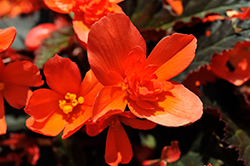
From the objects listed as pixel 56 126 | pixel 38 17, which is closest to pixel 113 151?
pixel 56 126

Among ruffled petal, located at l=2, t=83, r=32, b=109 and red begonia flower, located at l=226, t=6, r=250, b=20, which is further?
red begonia flower, located at l=226, t=6, r=250, b=20

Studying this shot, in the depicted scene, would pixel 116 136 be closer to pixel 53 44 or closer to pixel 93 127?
pixel 93 127

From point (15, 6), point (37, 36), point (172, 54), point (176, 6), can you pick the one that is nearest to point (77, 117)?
point (172, 54)

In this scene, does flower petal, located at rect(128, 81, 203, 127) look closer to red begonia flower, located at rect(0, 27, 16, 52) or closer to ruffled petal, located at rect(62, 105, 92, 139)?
ruffled petal, located at rect(62, 105, 92, 139)

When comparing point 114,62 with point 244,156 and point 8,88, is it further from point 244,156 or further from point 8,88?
point 244,156

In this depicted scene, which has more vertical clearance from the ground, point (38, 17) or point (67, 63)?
point (67, 63)

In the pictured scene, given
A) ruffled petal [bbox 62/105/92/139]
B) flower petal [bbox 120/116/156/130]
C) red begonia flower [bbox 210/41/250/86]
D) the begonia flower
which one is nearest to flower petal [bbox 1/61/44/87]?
ruffled petal [bbox 62/105/92/139]

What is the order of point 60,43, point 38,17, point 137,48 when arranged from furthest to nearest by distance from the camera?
point 38,17 < point 60,43 < point 137,48
